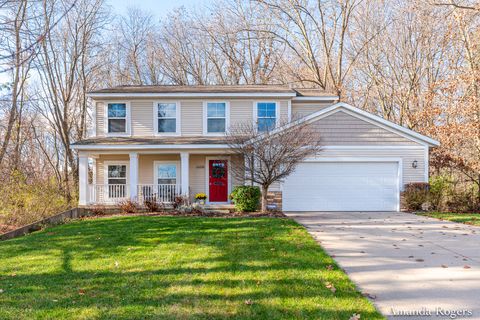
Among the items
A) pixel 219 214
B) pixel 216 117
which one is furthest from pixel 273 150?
pixel 216 117

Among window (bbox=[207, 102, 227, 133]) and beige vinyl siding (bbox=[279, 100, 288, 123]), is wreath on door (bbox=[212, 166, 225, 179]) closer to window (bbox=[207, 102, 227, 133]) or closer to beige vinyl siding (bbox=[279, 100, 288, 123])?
window (bbox=[207, 102, 227, 133])

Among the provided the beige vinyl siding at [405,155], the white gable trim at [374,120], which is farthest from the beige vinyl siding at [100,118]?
the beige vinyl siding at [405,155]

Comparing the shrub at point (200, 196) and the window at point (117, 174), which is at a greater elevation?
the window at point (117, 174)

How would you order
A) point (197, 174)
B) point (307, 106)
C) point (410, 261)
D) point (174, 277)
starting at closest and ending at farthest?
point (174, 277) → point (410, 261) → point (197, 174) → point (307, 106)

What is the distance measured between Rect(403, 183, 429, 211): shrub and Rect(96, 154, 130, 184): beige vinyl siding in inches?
480

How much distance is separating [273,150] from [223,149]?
304 cm

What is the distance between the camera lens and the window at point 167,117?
45.6ft

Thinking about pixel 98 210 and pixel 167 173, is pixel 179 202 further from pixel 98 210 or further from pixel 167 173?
pixel 98 210

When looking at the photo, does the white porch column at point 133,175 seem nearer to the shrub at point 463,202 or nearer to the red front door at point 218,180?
the red front door at point 218,180

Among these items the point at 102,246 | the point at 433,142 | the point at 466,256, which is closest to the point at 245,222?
the point at 102,246

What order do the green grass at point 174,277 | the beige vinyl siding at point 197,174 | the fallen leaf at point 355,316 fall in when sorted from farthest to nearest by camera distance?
the beige vinyl siding at point 197,174
the green grass at point 174,277
the fallen leaf at point 355,316

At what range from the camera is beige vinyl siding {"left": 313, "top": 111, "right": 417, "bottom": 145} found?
A: 1218 cm

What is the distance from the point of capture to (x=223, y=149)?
12.5 metres

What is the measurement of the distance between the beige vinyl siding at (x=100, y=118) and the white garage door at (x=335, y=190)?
28.9 feet
